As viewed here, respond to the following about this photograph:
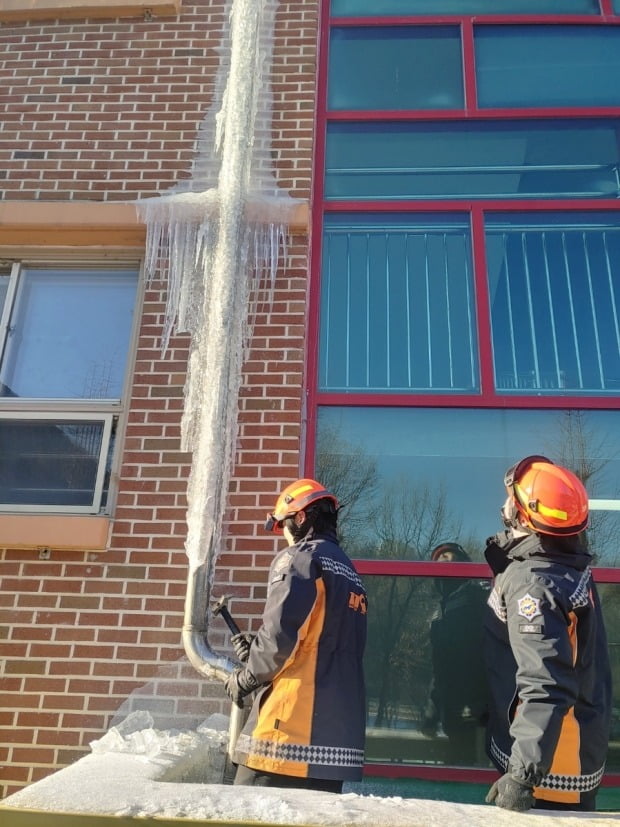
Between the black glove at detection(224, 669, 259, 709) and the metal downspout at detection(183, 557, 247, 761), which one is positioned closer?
the black glove at detection(224, 669, 259, 709)

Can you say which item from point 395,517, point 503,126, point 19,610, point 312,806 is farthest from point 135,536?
point 503,126

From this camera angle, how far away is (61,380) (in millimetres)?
4137

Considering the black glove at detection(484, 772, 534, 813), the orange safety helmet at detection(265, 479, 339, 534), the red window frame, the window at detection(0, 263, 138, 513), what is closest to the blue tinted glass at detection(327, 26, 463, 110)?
the red window frame

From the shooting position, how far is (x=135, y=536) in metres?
3.58

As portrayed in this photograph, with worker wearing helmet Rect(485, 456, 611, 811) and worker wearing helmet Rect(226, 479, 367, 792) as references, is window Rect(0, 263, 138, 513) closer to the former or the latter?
worker wearing helmet Rect(226, 479, 367, 792)

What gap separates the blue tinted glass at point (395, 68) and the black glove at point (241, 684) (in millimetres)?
3620

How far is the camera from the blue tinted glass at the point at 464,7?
4.97m

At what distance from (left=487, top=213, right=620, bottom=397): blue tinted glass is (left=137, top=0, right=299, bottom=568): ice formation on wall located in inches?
51.3

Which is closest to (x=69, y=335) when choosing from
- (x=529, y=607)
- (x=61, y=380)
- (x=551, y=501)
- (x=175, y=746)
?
(x=61, y=380)

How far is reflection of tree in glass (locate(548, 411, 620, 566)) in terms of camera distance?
11.7 feet

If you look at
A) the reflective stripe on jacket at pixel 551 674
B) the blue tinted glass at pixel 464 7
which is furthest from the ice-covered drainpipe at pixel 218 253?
the reflective stripe on jacket at pixel 551 674

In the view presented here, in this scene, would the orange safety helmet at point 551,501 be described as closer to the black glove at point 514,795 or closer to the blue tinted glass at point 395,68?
the black glove at point 514,795

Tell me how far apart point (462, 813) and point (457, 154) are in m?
3.79

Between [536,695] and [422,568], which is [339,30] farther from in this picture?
[536,695]
